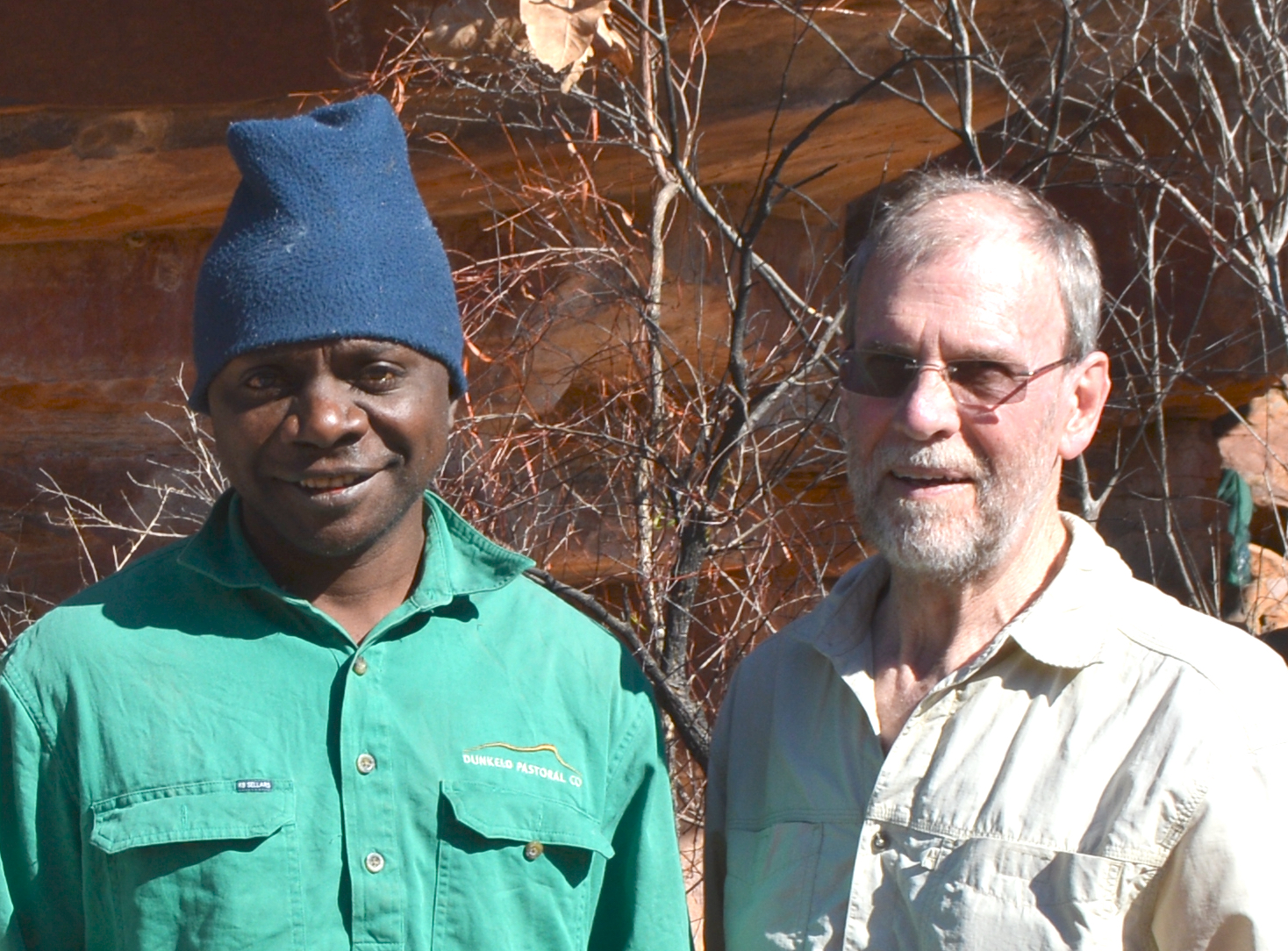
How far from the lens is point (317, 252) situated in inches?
67.9

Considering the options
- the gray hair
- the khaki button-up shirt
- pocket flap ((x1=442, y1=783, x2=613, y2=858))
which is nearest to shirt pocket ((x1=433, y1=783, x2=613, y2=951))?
pocket flap ((x1=442, y1=783, x2=613, y2=858))

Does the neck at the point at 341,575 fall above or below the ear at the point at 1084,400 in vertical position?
below

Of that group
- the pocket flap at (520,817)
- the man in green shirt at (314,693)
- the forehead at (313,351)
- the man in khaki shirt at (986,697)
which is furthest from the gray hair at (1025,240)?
the pocket flap at (520,817)

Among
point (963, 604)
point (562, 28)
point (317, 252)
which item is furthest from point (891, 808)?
point (562, 28)

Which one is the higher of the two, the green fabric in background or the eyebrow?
the eyebrow

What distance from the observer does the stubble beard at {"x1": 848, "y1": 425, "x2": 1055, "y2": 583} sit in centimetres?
197

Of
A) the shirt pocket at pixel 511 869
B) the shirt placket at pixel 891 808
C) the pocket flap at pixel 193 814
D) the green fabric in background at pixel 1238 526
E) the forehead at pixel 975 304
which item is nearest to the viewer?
the pocket flap at pixel 193 814

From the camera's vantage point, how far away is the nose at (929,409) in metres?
1.95

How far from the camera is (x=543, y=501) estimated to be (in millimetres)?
4898

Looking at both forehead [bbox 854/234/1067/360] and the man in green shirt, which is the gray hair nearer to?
forehead [bbox 854/234/1067/360]

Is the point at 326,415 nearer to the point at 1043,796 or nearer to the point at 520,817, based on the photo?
the point at 520,817

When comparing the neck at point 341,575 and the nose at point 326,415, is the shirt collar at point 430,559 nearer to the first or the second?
the neck at point 341,575

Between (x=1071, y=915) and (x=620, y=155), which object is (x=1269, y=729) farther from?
(x=620, y=155)

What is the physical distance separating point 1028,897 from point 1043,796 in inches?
5.0
